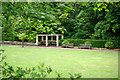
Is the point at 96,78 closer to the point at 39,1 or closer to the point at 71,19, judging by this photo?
the point at 39,1

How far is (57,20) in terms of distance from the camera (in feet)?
5.93

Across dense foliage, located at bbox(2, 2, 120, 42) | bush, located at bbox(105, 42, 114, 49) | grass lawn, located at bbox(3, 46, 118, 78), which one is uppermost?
dense foliage, located at bbox(2, 2, 120, 42)

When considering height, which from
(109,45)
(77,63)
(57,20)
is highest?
(57,20)

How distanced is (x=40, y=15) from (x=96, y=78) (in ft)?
13.0

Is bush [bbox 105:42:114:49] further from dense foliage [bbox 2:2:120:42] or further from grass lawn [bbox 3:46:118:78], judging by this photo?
grass lawn [bbox 3:46:118:78]

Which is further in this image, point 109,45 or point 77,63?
point 109,45

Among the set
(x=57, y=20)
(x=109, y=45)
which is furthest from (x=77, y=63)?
(x=109, y=45)

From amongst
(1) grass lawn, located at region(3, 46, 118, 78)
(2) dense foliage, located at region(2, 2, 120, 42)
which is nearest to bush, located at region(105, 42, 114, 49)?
(2) dense foliage, located at region(2, 2, 120, 42)

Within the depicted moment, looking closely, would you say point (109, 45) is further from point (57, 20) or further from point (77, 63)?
point (57, 20)

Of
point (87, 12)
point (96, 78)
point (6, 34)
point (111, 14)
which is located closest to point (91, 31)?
point (87, 12)

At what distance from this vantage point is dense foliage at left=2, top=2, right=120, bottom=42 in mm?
1694

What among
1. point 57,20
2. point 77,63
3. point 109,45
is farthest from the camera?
point 109,45

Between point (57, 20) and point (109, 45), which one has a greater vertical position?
point (57, 20)

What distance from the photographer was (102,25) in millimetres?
20016
